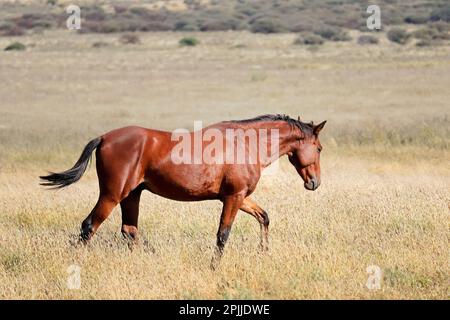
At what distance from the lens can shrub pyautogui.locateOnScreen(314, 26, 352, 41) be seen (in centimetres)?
5300

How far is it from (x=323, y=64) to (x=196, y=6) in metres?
46.4

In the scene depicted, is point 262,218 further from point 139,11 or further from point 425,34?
point 139,11

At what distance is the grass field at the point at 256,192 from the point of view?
7457 mm

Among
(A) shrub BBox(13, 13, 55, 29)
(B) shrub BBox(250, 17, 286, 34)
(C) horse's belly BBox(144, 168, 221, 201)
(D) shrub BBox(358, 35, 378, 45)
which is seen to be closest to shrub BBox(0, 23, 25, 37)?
(A) shrub BBox(13, 13, 55, 29)

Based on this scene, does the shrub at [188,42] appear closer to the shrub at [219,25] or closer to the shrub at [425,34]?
the shrub at [425,34]

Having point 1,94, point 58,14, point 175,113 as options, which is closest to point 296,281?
point 175,113

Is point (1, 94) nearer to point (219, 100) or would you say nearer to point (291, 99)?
point (219, 100)

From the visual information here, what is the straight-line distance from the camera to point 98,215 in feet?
26.8

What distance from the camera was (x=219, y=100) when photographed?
2648 cm

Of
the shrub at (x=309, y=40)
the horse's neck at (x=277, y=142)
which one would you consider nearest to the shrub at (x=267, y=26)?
the shrub at (x=309, y=40)

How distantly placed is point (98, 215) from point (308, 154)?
2.18 meters

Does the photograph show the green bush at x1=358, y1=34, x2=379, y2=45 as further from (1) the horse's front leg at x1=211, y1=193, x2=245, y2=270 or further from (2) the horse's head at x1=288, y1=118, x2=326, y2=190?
(1) the horse's front leg at x1=211, y1=193, x2=245, y2=270

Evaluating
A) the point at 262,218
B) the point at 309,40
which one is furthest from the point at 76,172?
the point at 309,40
